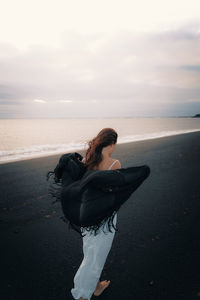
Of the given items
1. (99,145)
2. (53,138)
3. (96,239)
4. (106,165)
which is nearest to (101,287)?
(96,239)

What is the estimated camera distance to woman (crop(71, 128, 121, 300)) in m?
2.38

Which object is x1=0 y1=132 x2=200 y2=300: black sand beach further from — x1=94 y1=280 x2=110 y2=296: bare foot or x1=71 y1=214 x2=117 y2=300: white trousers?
x1=71 y1=214 x2=117 y2=300: white trousers

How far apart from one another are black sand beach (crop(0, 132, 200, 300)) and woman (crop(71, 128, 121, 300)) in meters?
0.46

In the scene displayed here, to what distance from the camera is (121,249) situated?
359cm

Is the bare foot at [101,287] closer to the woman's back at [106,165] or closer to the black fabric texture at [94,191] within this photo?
the black fabric texture at [94,191]

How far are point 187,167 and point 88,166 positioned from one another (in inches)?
316

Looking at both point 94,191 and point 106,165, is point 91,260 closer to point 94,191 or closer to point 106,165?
point 94,191

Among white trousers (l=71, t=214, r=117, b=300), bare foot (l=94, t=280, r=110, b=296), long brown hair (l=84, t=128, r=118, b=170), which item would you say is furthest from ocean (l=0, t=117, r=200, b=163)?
bare foot (l=94, t=280, r=110, b=296)

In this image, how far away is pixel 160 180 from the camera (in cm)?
745

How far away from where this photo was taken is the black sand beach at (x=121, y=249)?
2.77 m

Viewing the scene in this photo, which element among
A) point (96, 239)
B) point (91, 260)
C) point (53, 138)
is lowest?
point (53, 138)

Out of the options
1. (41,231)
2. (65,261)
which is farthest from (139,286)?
(41,231)

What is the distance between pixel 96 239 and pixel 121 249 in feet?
4.73

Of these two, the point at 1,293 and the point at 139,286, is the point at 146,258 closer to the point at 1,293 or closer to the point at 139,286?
the point at 139,286
